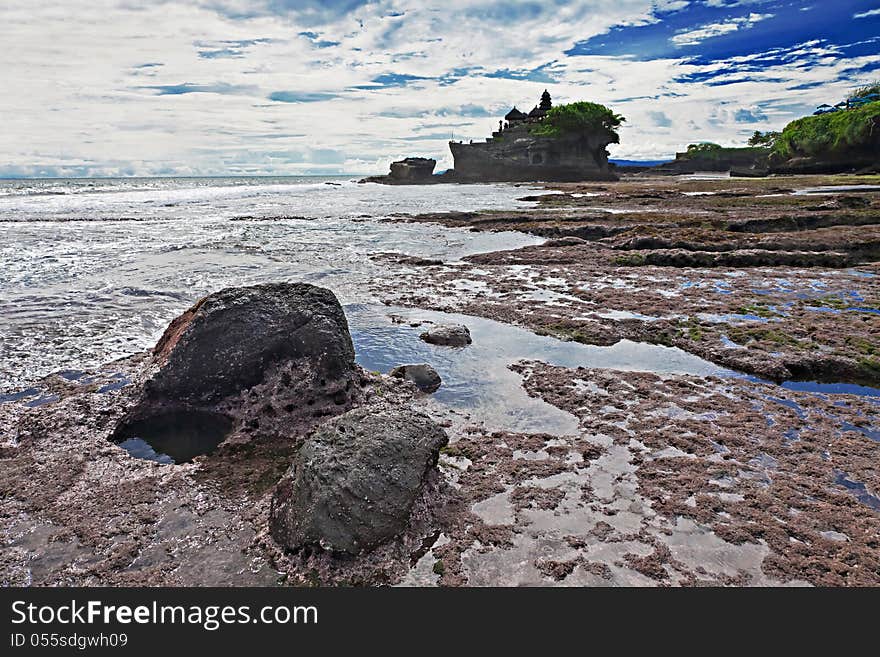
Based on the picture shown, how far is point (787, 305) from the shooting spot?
13016 mm

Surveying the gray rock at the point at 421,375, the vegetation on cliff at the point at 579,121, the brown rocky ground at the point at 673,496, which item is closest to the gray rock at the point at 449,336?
Answer: the gray rock at the point at 421,375

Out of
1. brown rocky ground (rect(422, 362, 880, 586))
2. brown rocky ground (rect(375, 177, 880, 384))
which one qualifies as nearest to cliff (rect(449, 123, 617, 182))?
brown rocky ground (rect(375, 177, 880, 384))

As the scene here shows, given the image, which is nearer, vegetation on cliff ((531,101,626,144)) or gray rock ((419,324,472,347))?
gray rock ((419,324,472,347))

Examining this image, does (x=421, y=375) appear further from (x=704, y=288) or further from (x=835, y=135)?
(x=835, y=135)

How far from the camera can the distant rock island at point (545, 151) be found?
358 feet

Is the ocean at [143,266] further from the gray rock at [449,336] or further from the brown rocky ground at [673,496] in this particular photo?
the brown rocky ground at [673,496]

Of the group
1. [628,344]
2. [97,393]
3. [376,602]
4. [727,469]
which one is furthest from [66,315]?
[727,469]

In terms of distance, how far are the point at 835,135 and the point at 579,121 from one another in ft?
144

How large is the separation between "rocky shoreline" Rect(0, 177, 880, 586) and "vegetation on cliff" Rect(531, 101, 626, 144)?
106 metres

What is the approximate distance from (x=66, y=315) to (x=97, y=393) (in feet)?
19.0

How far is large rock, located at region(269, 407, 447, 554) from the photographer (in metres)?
4.81

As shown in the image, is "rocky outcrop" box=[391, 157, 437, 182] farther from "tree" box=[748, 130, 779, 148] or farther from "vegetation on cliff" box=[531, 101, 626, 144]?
"tree" box=[748, 130, 779, 148]

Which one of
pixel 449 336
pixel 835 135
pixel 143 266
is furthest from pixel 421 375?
pixel 835 135

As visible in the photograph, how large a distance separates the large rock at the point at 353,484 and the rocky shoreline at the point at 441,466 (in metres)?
0.02
